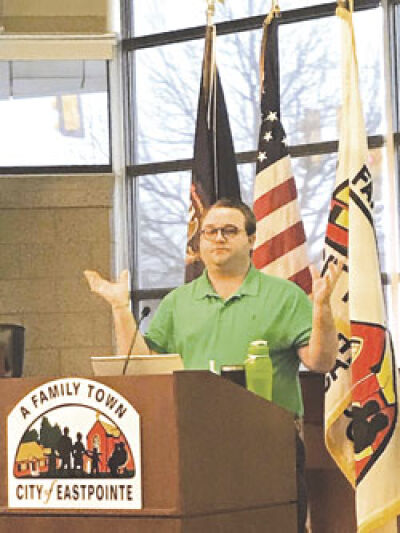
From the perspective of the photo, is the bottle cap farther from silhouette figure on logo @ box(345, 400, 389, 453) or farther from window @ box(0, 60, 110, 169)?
window @ box(0, 60, 110, 169)

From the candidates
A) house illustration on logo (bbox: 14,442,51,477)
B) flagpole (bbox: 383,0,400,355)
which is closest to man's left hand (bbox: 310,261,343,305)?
house illustration on logo (bbox: 14,442,51,477)

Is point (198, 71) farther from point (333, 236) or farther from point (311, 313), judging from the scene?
point (311, 313)

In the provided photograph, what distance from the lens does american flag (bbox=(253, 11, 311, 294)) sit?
5.89 meters

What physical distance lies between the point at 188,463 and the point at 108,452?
187mm

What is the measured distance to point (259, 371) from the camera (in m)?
3.81

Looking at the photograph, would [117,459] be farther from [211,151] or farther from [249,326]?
[211,151]

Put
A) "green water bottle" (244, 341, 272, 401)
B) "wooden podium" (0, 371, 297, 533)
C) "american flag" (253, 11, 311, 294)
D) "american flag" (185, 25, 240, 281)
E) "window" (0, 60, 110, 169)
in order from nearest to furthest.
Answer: "wooden podium" (0, 371, 297, 533) → "green water bottle" (244, 341, 272, 401) → "american flag" (253, 11, 311, 294) → "american flag" (185, 25, 240, 281) → "window" (0, 60, 110, 169)

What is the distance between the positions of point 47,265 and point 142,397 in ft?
14.6

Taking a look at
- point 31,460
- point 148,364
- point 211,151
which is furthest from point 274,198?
point 31,460

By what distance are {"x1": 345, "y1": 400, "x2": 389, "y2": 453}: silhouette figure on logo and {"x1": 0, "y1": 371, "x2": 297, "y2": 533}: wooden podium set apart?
128cm

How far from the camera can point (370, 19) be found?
7.10 m

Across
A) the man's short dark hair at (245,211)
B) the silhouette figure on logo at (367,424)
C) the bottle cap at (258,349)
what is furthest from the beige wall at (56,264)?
the bottle cap at (258,349)

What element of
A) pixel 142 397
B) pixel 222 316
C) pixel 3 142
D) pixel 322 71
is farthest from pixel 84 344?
pixel 142 397

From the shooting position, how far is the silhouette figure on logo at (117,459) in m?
3.16
